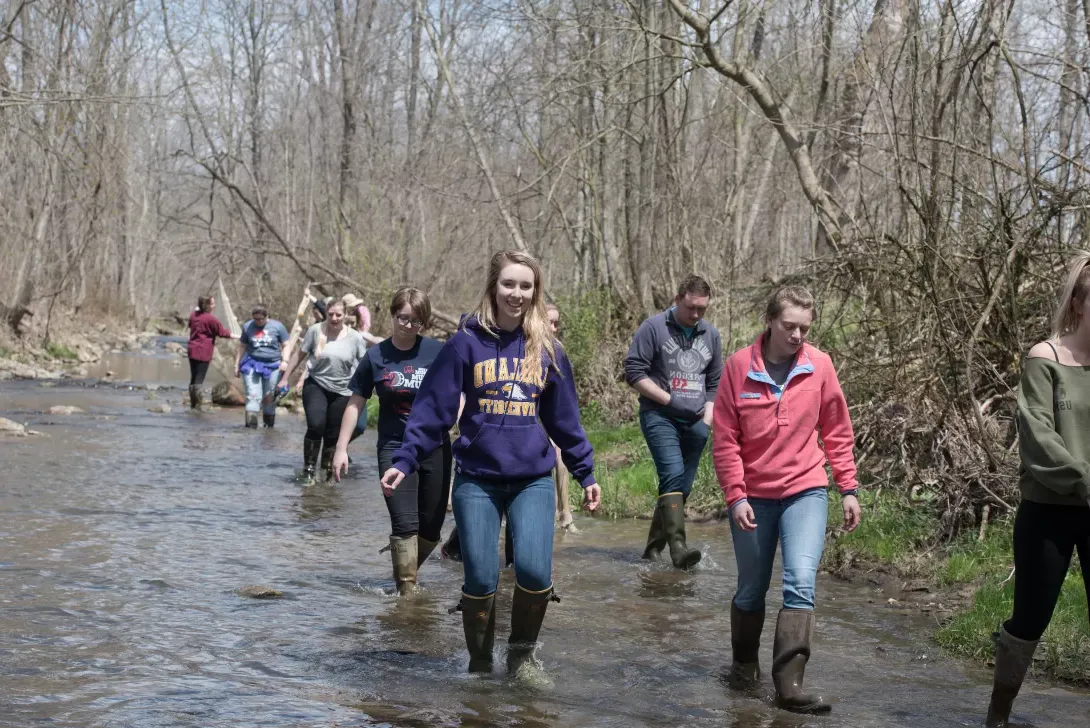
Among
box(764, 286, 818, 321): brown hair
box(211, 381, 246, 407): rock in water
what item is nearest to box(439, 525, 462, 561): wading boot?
box(764, 286, 818, 321): brown hair

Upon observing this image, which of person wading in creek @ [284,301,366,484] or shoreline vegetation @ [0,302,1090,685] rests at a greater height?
person wading in creek @ [284,301,366,484]

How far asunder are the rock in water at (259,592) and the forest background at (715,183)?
4.21 m

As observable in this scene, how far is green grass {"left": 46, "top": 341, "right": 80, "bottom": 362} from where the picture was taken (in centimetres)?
3421

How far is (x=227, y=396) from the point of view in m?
23.7

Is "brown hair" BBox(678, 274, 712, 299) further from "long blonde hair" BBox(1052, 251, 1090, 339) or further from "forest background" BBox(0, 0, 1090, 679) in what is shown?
"long blonde hair" BBox(1052, 251, 1090, 339)

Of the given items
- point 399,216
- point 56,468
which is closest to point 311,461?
point 56,468

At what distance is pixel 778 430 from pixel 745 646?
43.5 inches

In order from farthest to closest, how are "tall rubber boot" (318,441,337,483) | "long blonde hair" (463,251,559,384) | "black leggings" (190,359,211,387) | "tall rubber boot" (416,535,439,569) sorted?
1. "black leggings" (190,359,211,387)
2. "tall rubber boot" (318,441,337,483)
3. "tall rubber boot" (416,535,439,569)
4. "long blonde hair" (463,251,559,384)

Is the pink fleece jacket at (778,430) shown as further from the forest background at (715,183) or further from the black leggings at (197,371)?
the black leggings at (197,371)

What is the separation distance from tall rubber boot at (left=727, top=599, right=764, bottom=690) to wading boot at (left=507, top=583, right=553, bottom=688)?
0.90 m

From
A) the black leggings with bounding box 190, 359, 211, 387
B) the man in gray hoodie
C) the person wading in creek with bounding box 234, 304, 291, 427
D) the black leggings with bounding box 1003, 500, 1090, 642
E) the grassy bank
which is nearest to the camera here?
the black leggings with bounding box 1003, 500, 1090, 642

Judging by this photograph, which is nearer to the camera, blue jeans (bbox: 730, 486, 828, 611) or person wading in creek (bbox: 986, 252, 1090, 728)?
person wading in creek (bbox: 986, 252, 1090, 728)

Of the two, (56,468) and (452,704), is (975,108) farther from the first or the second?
(56,468)

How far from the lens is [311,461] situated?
1357cm
